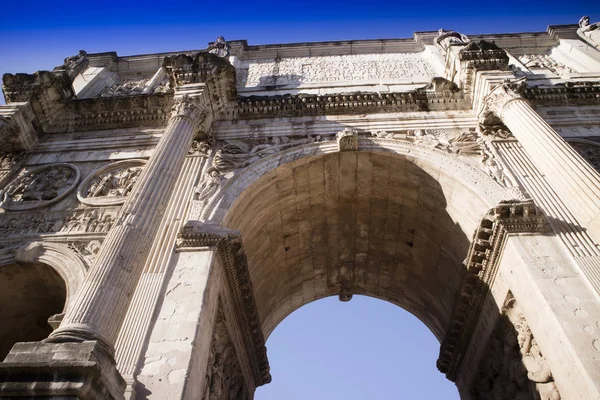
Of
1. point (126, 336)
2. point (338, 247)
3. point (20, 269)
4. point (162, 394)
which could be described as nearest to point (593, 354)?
point (162, 394)

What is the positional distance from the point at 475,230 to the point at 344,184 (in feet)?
11.7

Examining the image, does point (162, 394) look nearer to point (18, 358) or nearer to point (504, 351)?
point (18, 358)

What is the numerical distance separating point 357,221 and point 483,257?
4.00 metres

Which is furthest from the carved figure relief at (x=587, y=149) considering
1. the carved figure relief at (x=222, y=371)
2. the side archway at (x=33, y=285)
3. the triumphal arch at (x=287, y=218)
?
the side archway at (x=33, y=285)

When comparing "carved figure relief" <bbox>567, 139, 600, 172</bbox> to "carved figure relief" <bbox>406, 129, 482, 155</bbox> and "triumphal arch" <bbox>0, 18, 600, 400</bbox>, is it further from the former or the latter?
"carved figure relief" <bbox>406, 129, 482, 155</bbox>

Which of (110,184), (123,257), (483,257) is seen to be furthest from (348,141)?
(123,257)

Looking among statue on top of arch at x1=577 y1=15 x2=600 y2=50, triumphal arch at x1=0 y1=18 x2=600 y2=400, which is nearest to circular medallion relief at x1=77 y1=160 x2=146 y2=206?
triumphal arch at x1=0 y1=18 x2=600 y2=400

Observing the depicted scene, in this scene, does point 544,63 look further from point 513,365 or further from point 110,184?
point 110,184

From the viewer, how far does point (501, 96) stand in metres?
9.79

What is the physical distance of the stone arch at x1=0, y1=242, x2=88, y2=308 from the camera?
7.47 metres

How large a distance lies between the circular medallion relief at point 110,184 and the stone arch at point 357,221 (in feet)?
7.74

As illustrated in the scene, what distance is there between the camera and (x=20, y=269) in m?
8.08

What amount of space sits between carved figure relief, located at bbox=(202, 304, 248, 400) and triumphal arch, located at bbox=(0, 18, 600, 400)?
6 centimetres

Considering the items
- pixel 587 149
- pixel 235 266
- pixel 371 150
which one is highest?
pixel 371 150
